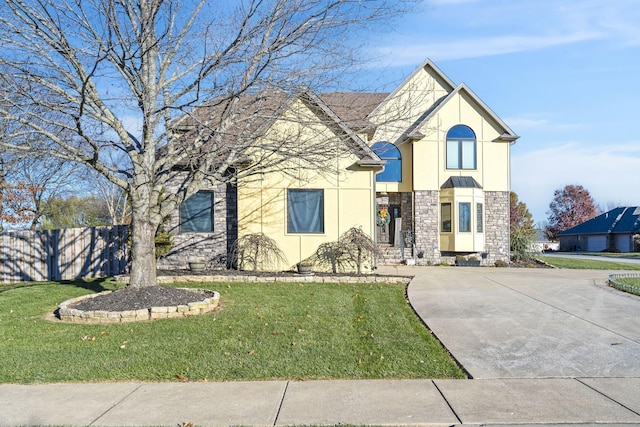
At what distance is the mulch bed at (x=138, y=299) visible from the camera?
27.6 feet

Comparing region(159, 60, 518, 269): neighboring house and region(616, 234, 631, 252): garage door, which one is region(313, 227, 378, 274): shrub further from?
region(616, 234, 631, 252): garage door


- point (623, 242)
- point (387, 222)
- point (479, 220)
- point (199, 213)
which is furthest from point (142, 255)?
point (623, 242)

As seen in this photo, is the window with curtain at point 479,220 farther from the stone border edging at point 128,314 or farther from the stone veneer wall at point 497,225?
the stone border edging at point 128,314

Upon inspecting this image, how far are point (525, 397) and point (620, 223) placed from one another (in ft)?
151

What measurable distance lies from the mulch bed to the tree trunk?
192 millimetres

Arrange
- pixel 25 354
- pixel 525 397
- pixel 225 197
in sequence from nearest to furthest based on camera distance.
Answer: pixel 525 397
pixel 25 354
pixel 225 197

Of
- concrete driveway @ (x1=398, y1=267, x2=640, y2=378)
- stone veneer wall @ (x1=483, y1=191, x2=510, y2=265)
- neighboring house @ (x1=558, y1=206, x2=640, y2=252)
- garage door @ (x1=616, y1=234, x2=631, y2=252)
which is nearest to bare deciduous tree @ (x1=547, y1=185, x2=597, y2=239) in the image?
neighboring house @ (x1=558, y1=206, x2=640, y2=252)

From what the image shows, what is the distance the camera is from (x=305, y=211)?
14195 mm

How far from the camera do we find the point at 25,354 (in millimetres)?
6234

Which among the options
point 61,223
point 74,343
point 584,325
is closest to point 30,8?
point 74,343

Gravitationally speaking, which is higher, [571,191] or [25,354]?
[571,191]

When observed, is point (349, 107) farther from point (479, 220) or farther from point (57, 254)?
point (479, 220)

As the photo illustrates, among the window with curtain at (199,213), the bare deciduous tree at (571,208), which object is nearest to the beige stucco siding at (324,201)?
the window with curtain at (199,213)

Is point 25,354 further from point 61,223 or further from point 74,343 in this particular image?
point 61,223
